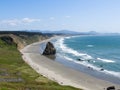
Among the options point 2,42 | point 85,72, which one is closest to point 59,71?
point 85,72

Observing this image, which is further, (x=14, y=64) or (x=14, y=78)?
(x=14, y=64)

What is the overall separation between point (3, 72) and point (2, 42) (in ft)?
300

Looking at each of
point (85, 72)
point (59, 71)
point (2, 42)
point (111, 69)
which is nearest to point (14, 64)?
point (59, 71)

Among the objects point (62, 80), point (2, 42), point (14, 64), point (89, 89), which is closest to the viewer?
point (89, 89)

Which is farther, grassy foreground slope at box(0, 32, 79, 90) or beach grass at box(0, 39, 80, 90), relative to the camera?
grassy foreground slope at box(0, 32, 79, 90)

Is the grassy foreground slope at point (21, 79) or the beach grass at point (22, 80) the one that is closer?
the beach grass at point (22, 80)

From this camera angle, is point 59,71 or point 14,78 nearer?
point 14,78

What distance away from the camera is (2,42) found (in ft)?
570

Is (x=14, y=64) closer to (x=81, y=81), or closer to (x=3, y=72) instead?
(x=3, y=72)

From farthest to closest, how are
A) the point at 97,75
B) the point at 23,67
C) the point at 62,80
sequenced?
the point at 23,67 → the point at 97,75 → the point at 62,80

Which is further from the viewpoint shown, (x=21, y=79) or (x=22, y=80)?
(x=21, y=79)

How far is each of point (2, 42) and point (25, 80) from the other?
343 ft

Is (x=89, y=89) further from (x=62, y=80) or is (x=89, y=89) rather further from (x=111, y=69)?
(x=111, y=69)

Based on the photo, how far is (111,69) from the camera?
341ft
